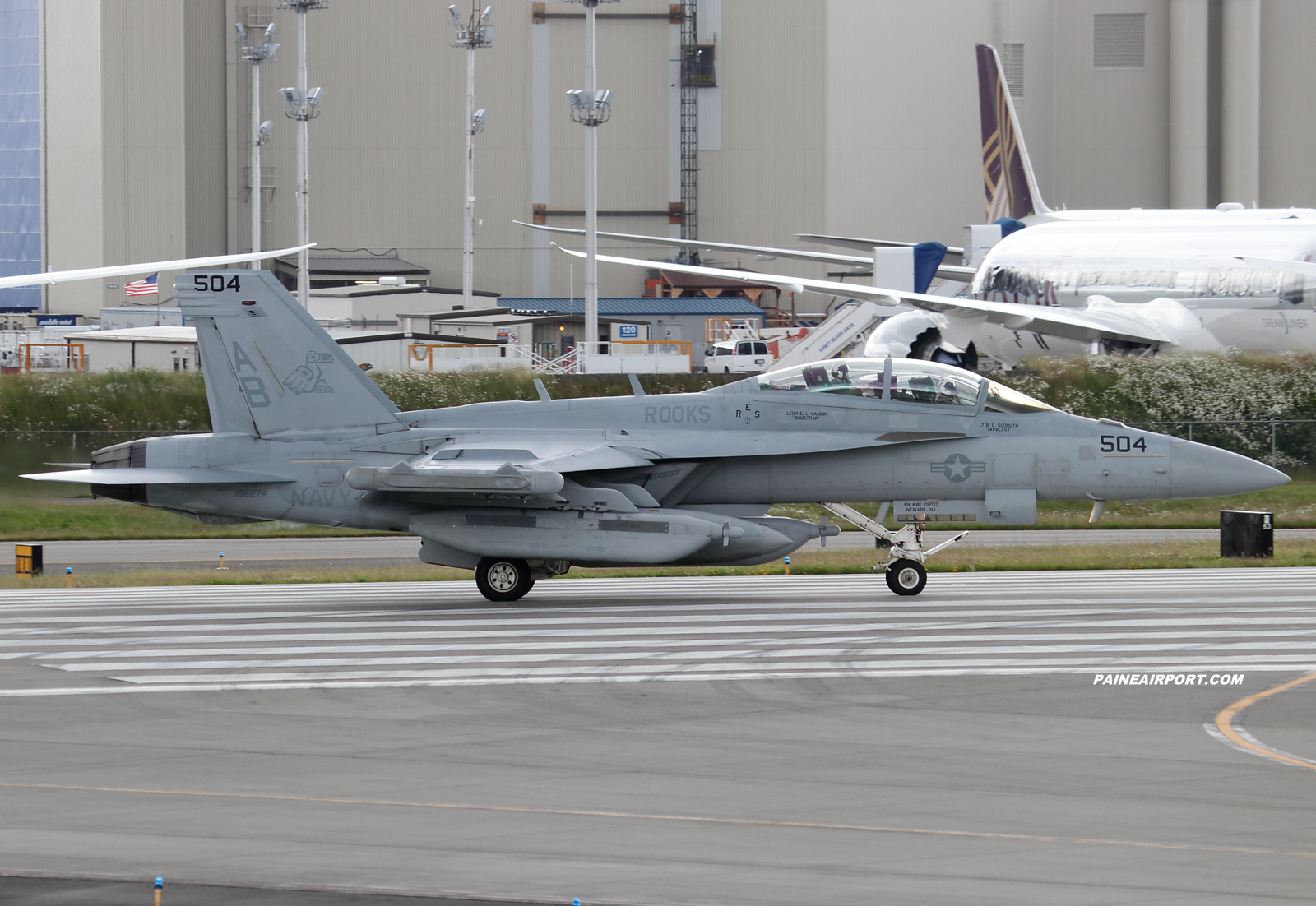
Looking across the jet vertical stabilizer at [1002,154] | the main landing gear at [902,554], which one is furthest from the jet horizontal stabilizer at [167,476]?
the jet vertical stabilizer at [1002,154]

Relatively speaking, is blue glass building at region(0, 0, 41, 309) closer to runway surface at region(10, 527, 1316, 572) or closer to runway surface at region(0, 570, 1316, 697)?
runway surface at region(10, 527, 1316, 572)

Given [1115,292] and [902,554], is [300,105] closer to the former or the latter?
[1115,292]

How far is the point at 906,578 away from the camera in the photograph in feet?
57.8

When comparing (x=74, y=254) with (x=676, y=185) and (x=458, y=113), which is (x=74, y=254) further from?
(x=676, y=185)

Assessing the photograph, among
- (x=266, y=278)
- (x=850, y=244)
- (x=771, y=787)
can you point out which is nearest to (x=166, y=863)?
(x=771, y=787)

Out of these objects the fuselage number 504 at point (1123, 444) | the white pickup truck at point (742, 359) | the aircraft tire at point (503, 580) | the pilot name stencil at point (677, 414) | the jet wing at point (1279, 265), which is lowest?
the aircraft tire at point (503, 580)

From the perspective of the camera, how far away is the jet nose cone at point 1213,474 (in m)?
16.9

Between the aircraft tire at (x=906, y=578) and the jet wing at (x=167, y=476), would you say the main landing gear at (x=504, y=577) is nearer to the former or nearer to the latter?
the jet wing at (x=167, y=476)

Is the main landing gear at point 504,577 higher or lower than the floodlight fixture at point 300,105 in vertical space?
lower

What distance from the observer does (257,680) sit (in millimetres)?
12383

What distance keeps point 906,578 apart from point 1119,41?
220 feet

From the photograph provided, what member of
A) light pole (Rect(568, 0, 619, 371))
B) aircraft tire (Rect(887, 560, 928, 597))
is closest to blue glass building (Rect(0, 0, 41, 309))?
light pole (Rect(568, 0, 619, 371))

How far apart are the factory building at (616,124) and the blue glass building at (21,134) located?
0.57 ft

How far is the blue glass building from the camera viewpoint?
7850 centimetres
